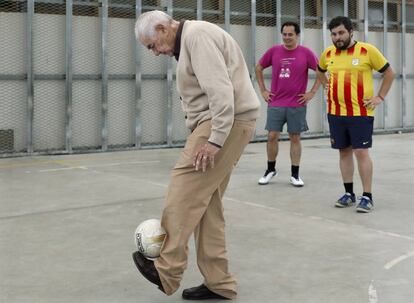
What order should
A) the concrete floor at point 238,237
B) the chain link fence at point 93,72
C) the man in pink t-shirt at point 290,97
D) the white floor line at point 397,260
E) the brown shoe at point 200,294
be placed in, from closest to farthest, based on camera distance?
the brown shoe at point 200,294 < the concrete floor at point 238,237 < the white floor line at point 397,260 < the man in pink t-shirt at point 290,97 < the chain link fence at point 93,72

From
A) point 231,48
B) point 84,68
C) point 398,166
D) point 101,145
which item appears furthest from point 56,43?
point 231,48

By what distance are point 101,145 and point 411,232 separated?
6939 mm

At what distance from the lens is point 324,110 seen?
1394 centimetres

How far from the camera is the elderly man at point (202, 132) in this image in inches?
126

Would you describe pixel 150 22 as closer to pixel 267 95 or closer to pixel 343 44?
pixel 343 44

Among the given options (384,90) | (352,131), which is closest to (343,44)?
(384,90)

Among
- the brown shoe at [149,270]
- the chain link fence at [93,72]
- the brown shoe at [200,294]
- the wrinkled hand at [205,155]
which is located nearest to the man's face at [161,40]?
the wrinkled hand at [205,155]

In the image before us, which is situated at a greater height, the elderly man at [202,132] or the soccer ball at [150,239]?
the elderly man at [202,132]

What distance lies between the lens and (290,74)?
7.44m

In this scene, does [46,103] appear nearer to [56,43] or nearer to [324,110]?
[56,43]

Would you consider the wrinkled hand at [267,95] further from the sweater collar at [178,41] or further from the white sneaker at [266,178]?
the sweater collar at [178,41]

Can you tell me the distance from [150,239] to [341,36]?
10.9 feet

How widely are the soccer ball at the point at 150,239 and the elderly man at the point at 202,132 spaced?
3cm

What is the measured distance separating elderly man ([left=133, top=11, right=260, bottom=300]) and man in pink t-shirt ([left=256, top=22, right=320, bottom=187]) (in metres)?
3.96
